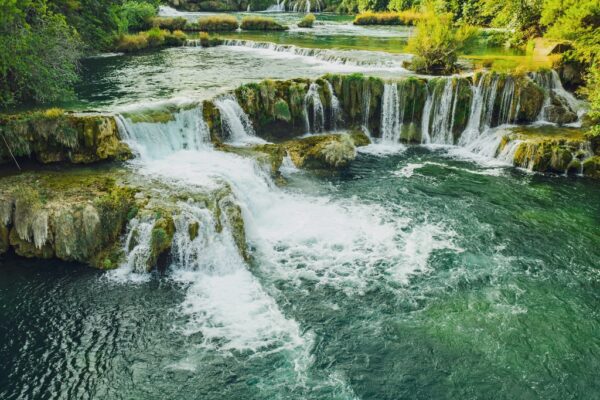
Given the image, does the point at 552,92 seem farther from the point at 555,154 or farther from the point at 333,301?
the point at 333,301

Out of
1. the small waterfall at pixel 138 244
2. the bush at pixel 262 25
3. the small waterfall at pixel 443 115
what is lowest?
the small waterfall at pixel 138 244

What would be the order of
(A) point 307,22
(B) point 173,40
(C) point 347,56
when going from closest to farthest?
(C) point 347,56 → (B) point 173,40 → (A) point 307,22

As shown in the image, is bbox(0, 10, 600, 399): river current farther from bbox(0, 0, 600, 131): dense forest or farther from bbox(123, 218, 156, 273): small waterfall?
bbox(0, 0, 600, 131): dense forest

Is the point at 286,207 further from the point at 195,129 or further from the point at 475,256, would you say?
the point at 475,256

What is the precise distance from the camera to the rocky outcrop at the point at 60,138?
16.0 m

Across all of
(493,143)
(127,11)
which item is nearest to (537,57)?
(493,143)

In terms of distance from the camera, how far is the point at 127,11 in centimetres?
4322

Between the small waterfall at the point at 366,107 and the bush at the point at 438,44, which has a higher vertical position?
the bush at the point at 438,44

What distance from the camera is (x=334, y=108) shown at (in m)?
23.9

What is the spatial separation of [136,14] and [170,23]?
4622 millimetres

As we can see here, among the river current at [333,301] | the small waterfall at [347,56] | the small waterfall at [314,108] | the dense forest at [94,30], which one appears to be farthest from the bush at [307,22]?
the river current at [333,301]

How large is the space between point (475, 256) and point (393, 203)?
4.26 meters

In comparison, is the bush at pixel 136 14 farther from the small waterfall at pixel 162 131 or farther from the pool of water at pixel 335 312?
the pool of water at pixel 335 312

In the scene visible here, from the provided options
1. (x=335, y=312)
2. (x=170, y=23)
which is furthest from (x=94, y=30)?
(x=335, y=312)
